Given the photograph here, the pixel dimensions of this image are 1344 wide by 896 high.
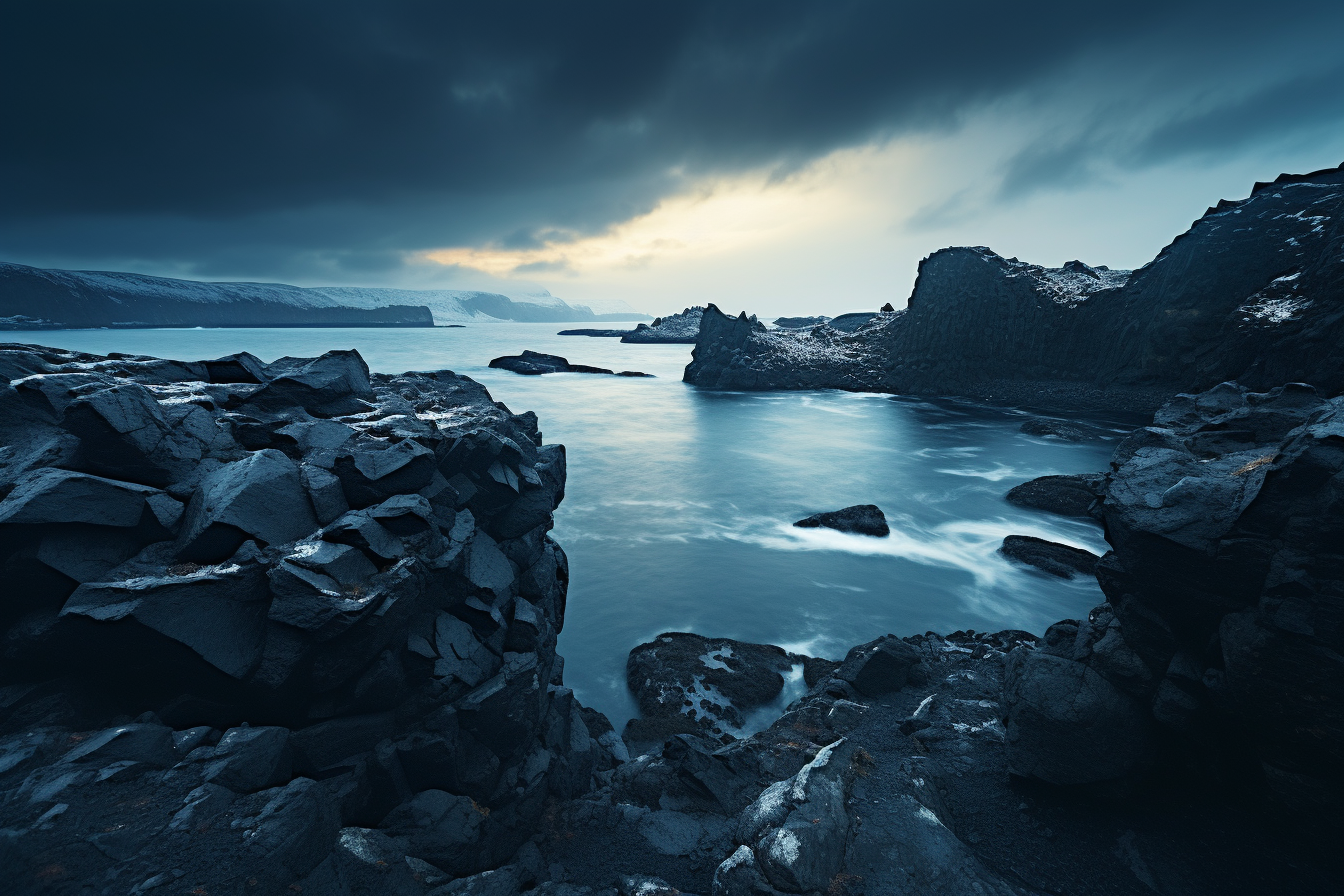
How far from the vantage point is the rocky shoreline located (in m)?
5.89

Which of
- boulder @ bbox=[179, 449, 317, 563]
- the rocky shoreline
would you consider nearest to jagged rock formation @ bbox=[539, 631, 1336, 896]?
the rocky shoreline

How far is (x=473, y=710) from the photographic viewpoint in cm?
810

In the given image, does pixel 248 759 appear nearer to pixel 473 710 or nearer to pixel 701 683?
pixel 473 710

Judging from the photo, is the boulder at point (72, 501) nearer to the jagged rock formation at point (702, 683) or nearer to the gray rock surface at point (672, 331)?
the jagged rock formation at point (702, 683)

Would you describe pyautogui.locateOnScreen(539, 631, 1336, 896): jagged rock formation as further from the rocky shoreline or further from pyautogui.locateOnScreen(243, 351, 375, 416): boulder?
pyautogui.locateOnScreen(243, 351, 375, 416): boulder

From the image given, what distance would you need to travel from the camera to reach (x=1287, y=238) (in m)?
43.2

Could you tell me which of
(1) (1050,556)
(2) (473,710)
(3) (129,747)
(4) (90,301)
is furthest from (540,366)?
(4) (90,301)

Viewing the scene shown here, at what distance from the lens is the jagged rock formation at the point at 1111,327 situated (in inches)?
1588

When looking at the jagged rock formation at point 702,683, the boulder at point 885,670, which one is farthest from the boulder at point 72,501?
the boulder at point 885,670

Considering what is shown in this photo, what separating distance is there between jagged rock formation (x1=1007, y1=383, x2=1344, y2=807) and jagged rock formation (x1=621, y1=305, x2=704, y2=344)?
156 m

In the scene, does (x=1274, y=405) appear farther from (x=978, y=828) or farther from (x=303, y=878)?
(x=303, y=878)

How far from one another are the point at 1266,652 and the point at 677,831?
835cm

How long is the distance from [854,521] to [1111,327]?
55.8 m

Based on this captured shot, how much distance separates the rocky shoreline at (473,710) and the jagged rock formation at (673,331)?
15682cm
